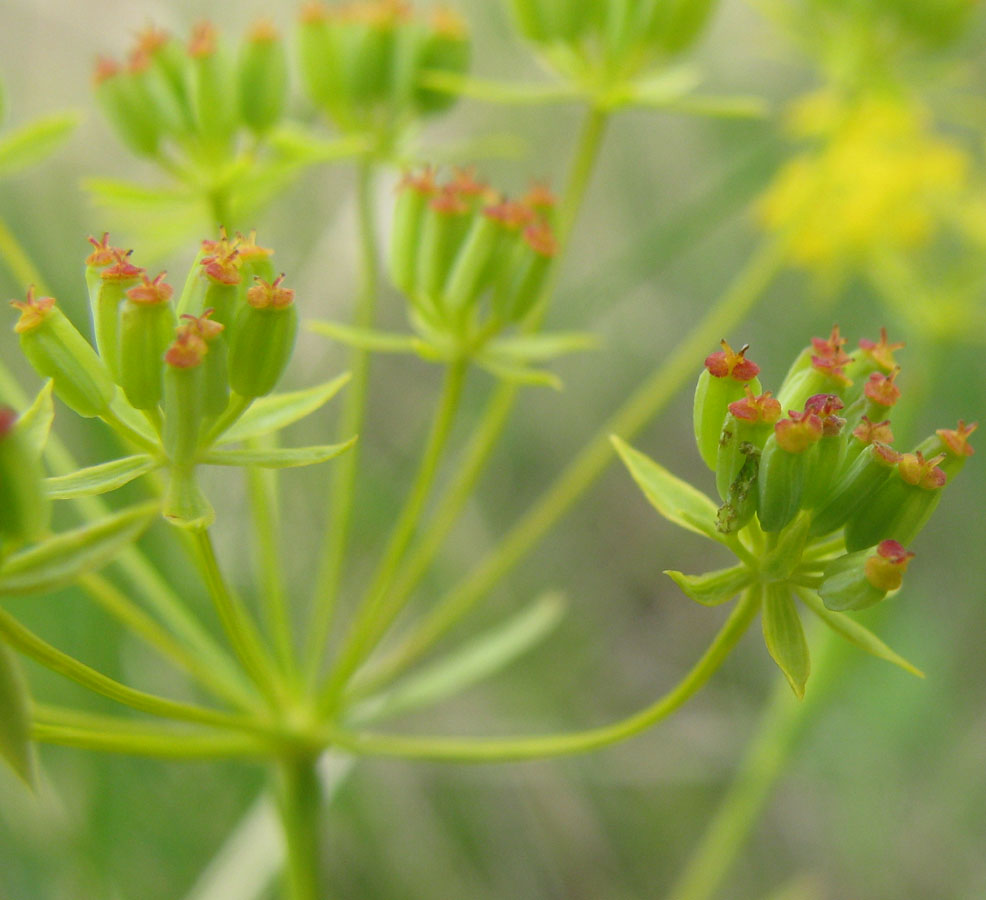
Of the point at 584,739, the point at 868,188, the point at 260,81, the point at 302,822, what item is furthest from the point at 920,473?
the point at 868,188

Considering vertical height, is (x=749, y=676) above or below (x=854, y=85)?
below

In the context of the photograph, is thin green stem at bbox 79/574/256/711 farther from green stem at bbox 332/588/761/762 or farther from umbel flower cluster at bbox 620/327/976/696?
umbel flower cluster at bbox 620/327/976/696

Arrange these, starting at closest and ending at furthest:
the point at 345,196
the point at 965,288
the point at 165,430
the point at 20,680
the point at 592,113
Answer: the point at 20,680
the point at 165,430
the point at 592,113
the point at 965,288
the point at 345,196

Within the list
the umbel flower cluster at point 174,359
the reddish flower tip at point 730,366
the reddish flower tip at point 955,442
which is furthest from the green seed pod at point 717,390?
the umbel flower cluster at point 174,359

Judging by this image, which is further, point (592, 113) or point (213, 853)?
point (213, 853)

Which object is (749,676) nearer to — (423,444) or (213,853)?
(423,444)

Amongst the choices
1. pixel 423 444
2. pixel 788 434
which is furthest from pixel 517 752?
pixel 423 444

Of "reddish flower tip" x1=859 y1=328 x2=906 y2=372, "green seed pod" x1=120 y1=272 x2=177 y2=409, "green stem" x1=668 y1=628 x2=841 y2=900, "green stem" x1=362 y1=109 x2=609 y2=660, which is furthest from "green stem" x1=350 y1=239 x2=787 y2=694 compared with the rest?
"green seed pod" x1=120 y1=272 x2=177 y2=409
